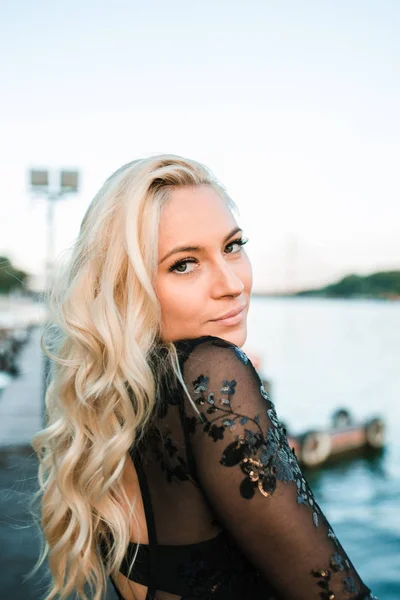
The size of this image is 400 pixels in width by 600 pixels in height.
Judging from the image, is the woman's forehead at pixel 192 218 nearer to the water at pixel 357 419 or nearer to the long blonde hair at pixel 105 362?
the long blonde hair at pixel 105 362

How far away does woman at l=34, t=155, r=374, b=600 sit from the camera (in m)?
1.07

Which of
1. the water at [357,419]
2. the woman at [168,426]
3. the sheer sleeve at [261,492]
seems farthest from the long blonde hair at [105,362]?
the water at [357,419]

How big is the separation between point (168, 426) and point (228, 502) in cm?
21

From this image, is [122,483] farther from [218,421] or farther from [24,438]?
[24,438]

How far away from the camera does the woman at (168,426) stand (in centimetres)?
107

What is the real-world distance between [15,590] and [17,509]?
6.08ft

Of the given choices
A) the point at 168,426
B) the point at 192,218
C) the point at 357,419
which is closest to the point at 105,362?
the point at 168,426

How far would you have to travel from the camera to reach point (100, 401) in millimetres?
1394

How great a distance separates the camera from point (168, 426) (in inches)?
46.9

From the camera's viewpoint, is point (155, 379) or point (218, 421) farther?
point (155, 379)

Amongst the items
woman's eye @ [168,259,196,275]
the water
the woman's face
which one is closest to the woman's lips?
the woman's face

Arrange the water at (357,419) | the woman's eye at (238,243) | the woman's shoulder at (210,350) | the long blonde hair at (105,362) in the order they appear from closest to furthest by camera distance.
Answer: the woman's shoulder at (210,350), the long blonde hair at (105,362), the woman's eye at (238,243), the water at (357,419)

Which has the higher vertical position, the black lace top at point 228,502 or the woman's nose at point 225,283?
the woman's nose at point 225,283

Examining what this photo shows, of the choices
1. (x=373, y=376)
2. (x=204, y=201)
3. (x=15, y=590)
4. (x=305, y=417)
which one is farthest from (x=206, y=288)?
(x=373, y=376)
